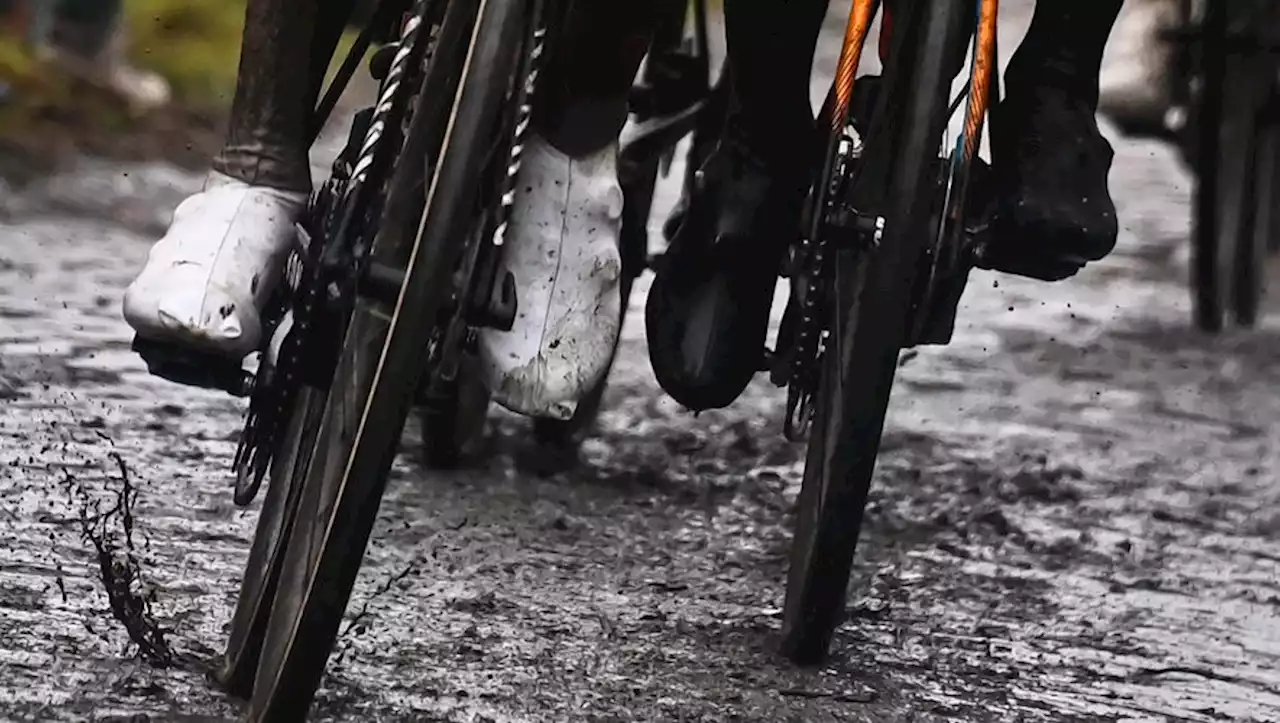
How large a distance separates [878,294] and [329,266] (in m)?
0.67

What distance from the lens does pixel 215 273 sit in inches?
110

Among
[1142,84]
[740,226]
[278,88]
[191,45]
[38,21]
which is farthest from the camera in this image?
[191,45]

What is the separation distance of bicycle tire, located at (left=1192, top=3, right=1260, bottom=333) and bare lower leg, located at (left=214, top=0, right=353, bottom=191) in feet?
Answer: 15.0

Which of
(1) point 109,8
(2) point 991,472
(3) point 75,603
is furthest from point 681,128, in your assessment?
(1) point 109,8

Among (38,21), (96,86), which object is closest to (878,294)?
(96,86)

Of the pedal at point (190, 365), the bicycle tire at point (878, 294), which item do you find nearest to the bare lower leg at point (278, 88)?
the pedal at point (190, 365)

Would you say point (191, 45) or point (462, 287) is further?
point (191, 45)

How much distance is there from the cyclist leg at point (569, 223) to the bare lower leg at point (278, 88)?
0.30 metres

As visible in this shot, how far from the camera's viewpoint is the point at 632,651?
10.7ft

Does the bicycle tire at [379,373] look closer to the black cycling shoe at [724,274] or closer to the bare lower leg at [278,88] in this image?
the bare lower leg at [278,88]

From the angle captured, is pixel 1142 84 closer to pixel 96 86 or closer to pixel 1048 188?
pixel 96 86

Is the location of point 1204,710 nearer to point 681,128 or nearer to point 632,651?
point 632,651

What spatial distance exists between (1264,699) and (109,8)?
25.5 ft

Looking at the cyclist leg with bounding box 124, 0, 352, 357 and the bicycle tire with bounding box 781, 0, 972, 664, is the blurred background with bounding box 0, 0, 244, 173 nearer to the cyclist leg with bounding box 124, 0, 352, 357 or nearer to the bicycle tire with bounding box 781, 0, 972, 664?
the cyclist leg with bounding box 124, 0, 352, 357
